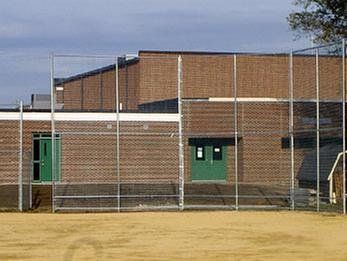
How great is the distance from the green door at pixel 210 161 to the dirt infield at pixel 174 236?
69.5 ft

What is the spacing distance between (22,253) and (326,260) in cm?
543

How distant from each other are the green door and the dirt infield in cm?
2118

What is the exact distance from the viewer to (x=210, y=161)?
4638 centimetres

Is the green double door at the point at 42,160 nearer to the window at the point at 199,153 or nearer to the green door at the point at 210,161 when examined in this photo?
the green door at the point at 210,161

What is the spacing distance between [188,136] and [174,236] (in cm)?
1786

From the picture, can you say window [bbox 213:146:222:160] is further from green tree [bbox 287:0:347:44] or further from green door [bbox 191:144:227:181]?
green tree [bbox 287:0:347:44]

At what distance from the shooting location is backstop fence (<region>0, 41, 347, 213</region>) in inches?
1026

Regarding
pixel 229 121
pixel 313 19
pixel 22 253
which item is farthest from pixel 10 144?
pixel 22 253

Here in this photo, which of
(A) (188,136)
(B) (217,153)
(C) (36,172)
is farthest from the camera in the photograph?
(B) (217,153)

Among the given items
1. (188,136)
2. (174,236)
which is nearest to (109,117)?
(188,136)

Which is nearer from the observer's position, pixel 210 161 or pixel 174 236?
pixel 174 236

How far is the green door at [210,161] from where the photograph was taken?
45906mm

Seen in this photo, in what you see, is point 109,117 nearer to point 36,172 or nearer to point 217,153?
point 36,172

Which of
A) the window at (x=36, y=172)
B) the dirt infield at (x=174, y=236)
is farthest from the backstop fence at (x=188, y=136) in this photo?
the dirt infield at (x=174, y=236)
